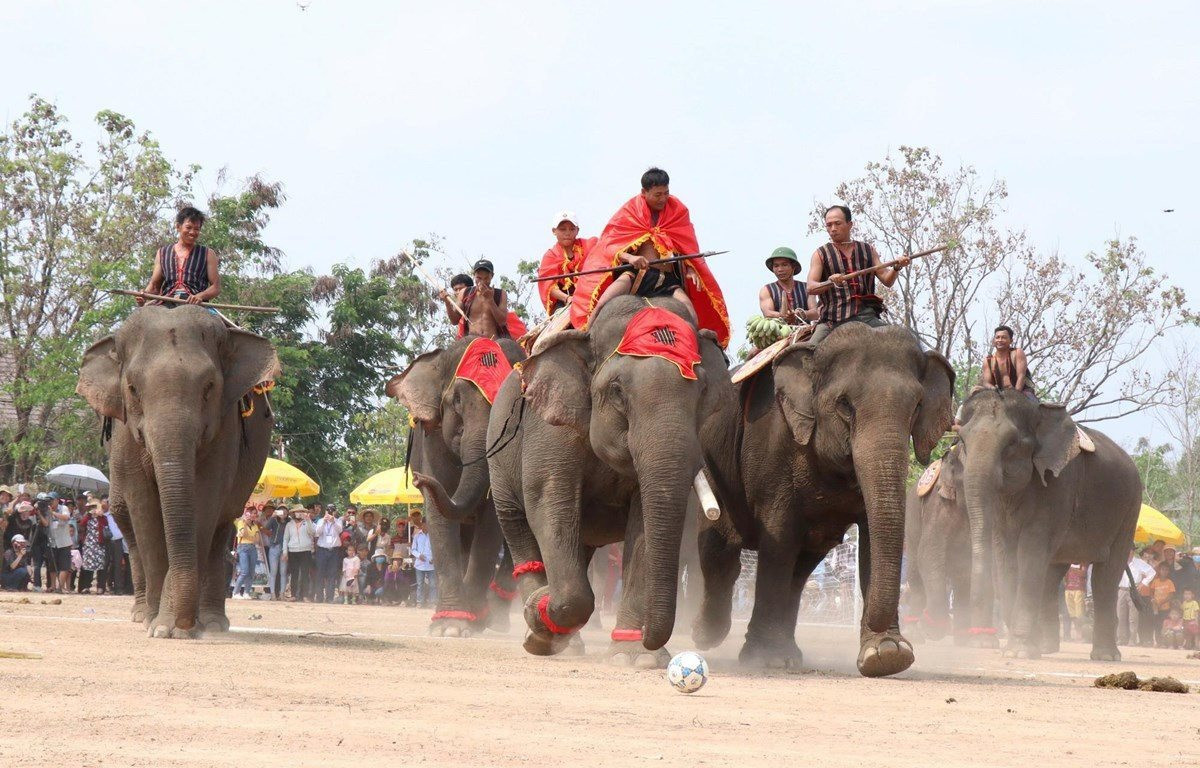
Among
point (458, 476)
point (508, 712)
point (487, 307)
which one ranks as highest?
point (487, 307)

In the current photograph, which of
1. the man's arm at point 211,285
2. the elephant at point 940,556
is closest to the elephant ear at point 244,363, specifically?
the man's arm at point 211,285

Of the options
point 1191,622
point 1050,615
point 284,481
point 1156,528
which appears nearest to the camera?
point 1050,615

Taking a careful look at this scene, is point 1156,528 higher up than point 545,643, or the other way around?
point 1156,528

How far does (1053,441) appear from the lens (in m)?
16.6

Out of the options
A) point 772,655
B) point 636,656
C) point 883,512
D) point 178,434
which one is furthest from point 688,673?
point 178,434

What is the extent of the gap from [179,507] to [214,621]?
1713 millimetres

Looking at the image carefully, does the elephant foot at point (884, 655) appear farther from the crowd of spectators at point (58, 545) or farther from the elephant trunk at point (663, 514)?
the crowd of spectators at point (58, 545)

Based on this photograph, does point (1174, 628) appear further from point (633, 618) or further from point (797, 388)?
point (633, 618)

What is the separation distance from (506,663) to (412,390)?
216 inches

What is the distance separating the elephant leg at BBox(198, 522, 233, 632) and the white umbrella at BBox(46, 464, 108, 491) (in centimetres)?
2147

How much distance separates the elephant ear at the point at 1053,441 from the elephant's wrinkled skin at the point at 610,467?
245 inches

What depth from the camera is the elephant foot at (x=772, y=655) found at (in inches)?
453

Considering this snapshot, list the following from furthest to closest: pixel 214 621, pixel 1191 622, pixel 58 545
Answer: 1. pixel 58 545
2. pixel 1191 622
3. pixel 214 621

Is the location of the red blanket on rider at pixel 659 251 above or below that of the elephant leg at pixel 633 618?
above
